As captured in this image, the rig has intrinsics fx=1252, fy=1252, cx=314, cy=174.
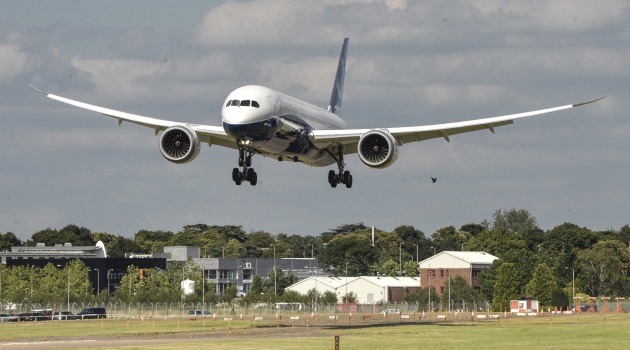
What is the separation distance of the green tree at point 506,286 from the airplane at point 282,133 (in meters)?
87.9

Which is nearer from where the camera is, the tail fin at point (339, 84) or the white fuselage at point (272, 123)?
the white fuselage at point (272, 123)

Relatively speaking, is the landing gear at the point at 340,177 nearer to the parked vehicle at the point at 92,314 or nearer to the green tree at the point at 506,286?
the parked vehicle at the point at 92,314

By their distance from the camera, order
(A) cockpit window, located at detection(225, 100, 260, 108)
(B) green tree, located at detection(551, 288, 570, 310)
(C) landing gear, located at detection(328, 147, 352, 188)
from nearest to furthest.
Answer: (A) cockpit window, located at detection(225, 100, 260, 108)
(C) landing gear, located at detection(328, 147, 352, 188)
(B) green tree, located at detection(551, 288, 570, 310)

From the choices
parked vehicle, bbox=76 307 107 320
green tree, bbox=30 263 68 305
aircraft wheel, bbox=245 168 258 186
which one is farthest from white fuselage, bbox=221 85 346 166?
green tree, bbox=30 263 68 305

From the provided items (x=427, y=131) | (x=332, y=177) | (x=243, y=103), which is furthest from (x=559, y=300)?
(x=243, y=103)

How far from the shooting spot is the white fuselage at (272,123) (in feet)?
248

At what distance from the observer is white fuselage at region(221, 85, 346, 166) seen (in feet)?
248

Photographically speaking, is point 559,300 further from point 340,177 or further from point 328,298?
point 340,177

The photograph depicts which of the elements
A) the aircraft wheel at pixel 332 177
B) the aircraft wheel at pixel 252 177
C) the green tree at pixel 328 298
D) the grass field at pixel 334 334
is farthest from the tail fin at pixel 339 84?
the green tree at pixel 328 298

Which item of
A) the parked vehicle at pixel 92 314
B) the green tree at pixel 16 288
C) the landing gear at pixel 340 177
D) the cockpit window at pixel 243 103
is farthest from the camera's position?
the green tree at pixel 16 288

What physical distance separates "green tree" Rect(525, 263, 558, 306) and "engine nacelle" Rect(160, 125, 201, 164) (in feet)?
331

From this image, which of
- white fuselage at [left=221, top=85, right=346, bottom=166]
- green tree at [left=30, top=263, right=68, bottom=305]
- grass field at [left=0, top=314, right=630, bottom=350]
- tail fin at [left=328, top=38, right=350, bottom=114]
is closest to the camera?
white fuselage at [left=221, top=85, right=346, bottom=166]

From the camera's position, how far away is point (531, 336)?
3701 inches

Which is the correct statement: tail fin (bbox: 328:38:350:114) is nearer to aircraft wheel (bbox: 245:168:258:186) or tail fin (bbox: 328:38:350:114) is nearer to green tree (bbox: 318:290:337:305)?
aircraft wheel (bbox: 245:168:258:186)
